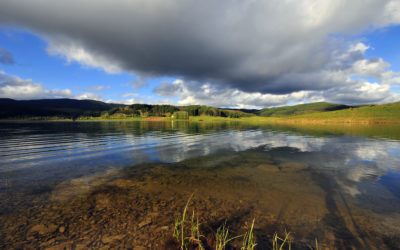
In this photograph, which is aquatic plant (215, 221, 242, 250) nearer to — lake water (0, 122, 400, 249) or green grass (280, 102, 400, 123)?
lake water (0, 122, 400, 249)

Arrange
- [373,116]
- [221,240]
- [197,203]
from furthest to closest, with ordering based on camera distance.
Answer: [373,116], [197,203], [221,240]

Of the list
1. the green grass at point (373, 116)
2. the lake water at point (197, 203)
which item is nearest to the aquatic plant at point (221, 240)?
the lake water at point (197, 203)

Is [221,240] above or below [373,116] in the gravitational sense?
below

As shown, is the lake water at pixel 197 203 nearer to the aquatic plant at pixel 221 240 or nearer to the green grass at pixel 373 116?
the aquatic plant at pixel 221 240

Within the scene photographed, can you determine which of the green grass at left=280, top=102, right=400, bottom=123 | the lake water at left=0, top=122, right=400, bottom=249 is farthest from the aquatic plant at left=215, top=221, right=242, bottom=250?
the green grass at left=280, top=102, right=400, bottom=123

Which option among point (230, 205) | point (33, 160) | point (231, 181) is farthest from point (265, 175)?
point (33, 160)

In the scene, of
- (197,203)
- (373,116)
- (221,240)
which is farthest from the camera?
(373,116)

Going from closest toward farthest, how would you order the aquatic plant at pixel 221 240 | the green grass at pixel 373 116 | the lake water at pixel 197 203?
the aquatic plant at pixel 221 240 → the lake water at pixel 197 203 → the green grass at pixel 373 116

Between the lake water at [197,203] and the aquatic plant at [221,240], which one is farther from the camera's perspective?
the lake water at [197,203]

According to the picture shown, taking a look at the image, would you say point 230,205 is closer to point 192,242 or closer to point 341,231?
point 192,242

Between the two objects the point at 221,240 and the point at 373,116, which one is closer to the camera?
the point at 221,240

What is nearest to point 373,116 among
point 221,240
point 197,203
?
point 197,203

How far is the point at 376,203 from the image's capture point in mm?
10500

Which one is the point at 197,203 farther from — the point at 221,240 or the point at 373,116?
the point at 373,116
